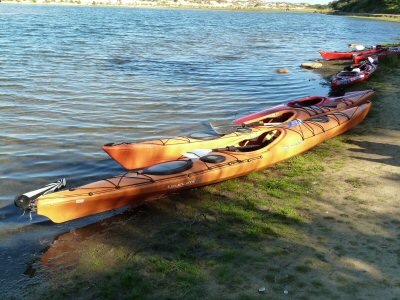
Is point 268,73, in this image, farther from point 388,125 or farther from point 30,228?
point 30,228

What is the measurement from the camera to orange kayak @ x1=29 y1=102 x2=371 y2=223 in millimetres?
6262

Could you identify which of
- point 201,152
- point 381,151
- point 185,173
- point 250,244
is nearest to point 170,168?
point 185,173

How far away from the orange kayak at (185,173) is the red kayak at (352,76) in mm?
5697

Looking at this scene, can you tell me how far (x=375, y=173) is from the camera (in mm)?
7617

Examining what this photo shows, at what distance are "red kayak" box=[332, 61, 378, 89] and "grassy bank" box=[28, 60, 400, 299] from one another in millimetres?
7404

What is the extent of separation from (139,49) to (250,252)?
940 inches

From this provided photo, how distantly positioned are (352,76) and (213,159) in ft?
32.3

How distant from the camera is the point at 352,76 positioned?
1528 cm

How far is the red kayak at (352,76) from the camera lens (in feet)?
49.1

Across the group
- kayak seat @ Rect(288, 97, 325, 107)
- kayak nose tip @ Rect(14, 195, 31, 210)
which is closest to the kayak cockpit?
kayak seat @ Rect(288, 97, 325, 107)

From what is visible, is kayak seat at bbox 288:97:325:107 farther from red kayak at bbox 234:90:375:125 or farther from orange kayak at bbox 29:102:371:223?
orange kayak at bbox 29:102:371:223

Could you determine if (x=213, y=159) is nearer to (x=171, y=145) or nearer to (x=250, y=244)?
(x=171, y=145)

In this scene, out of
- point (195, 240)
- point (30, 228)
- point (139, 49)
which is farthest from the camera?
point (139, 49)

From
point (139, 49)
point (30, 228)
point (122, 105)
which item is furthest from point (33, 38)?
point (30, 228)
